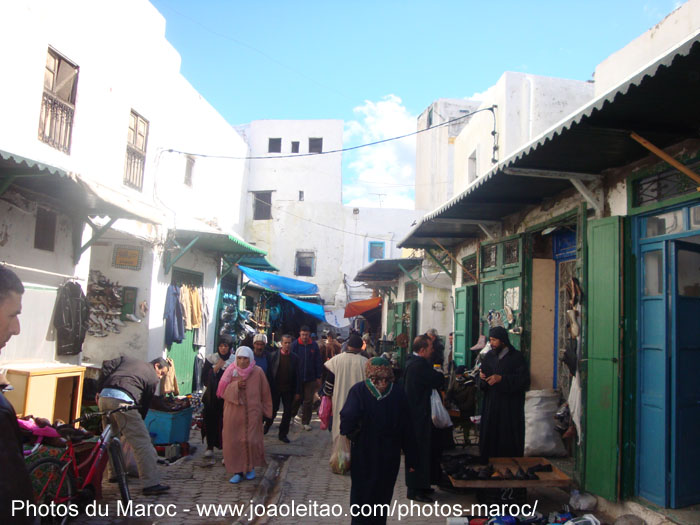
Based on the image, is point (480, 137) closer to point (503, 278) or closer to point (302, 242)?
point (503, 278)

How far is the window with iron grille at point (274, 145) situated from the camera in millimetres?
26408

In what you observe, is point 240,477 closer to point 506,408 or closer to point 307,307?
point 506,408

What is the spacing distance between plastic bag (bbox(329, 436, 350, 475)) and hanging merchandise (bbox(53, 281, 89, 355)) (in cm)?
362

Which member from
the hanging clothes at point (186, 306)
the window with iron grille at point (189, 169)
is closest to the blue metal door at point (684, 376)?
the hanging clothes at point (186, 306)

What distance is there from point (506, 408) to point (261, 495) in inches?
105

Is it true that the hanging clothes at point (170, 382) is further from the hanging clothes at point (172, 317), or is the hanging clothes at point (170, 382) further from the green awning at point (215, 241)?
the green awning at point (215, 241)

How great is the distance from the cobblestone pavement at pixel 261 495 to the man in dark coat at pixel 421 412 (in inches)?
7.1

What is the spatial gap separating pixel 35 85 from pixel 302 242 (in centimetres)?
1860

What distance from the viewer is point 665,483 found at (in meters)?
4.25

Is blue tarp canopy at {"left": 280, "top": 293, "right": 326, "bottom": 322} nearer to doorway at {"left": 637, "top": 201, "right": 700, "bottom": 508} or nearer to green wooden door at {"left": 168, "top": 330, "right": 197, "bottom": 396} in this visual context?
green wooden door at {"left": 168, "top": 330, "right": 197, "bottom": 396}

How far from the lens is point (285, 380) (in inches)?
333

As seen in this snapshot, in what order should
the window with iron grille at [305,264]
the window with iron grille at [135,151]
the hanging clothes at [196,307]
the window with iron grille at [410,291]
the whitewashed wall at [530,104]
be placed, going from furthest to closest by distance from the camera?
1. the window with iron grille at [305,264]
2. the window with iron grille at [410,291]
3. the whitewashed wall at [530,104]
4. the hanging clothes at [196,307]
5. the window with iron grille at [135,151]

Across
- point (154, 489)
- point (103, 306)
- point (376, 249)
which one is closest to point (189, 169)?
point (103, 306)

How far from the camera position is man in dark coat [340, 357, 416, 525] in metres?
3.84
